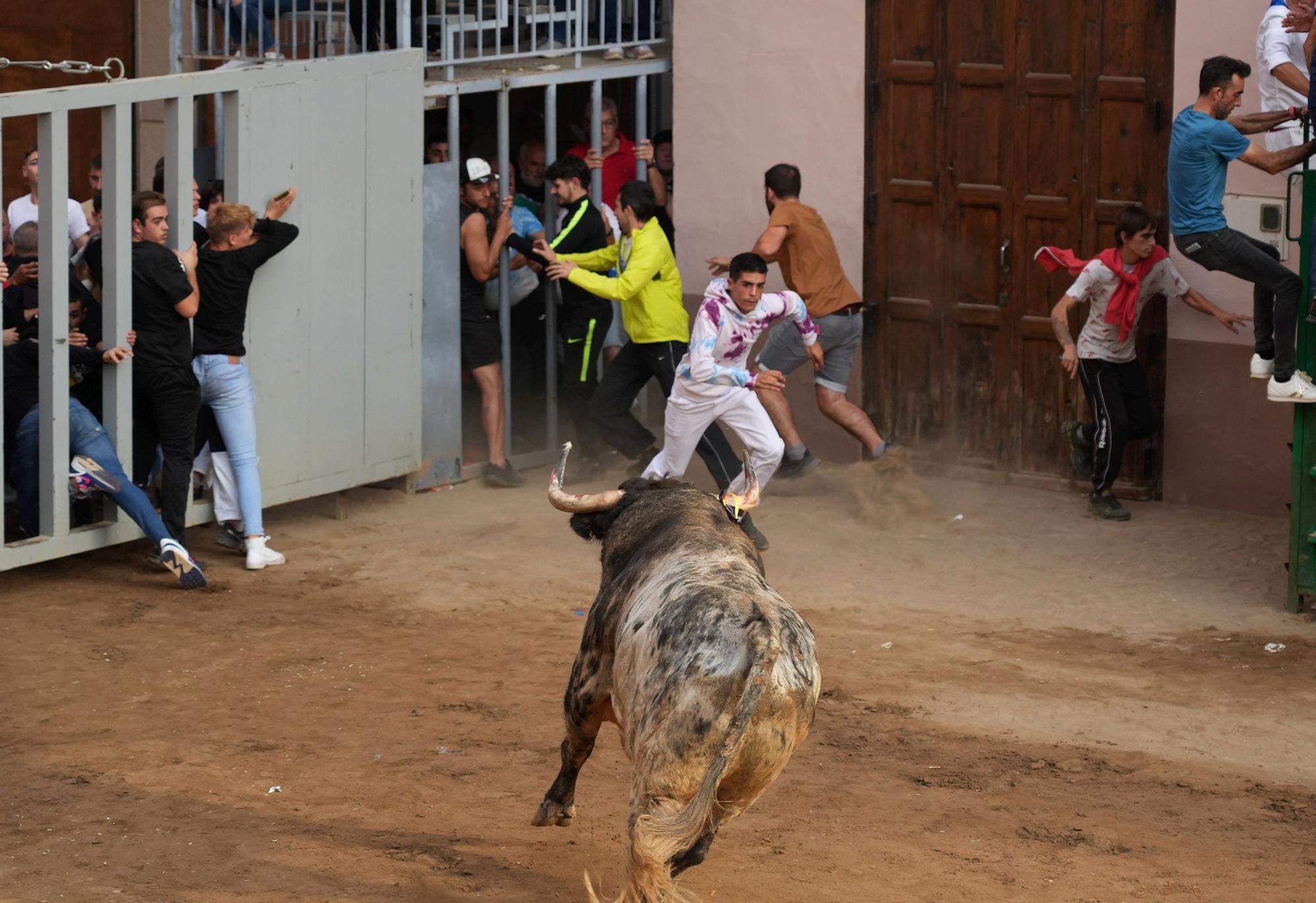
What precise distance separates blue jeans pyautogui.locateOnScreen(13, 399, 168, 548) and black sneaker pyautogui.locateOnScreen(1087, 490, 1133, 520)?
5.63 m

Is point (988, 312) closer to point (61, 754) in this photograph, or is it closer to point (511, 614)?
point (511, 614)

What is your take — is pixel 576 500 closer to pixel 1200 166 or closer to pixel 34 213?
pixel 1200 166

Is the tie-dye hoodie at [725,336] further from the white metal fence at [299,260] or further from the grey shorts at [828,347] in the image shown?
the white metal fence at [299,260]

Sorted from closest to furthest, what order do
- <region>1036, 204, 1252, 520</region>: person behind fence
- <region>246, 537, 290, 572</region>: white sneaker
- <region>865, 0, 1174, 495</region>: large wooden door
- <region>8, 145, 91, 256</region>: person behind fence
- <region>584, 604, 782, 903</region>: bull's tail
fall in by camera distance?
<region>584, 604, 782, 903</region>: bull's tail → <region>246, 537, 290, 572</region>: white sneaker → <region>8, 145, 91, 256</region>: person behind fence → <region>1036, 204, 1252, 520</region>: person behind fence → <region>865, 0, 1174, 495</region>: large wooden door

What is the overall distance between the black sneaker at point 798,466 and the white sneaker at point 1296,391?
3417 mm

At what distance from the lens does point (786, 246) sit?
11.8m

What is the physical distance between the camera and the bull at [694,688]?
4.98 meters

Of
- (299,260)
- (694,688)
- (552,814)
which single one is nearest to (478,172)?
(299,260)

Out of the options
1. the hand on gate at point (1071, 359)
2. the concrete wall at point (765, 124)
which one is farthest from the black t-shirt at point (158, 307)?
the hand on gate at point (1071, 359)

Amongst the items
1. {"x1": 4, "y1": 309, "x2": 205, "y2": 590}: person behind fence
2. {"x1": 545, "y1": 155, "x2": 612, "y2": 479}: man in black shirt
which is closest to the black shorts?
{"x1": 545, "y1": 155, "x2": 612, "y2": 479}: man in black shirt

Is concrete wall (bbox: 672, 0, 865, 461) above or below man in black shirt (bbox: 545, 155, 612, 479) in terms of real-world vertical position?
above

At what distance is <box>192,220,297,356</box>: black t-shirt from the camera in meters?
10.0

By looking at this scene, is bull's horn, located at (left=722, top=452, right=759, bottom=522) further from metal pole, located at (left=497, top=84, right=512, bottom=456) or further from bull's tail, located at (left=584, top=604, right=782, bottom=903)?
metal pole, located at (left=497, top=84, right=512, bottom=456)

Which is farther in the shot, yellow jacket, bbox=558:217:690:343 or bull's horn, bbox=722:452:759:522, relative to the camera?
yellow jacket, bbox=558:217:690:343
